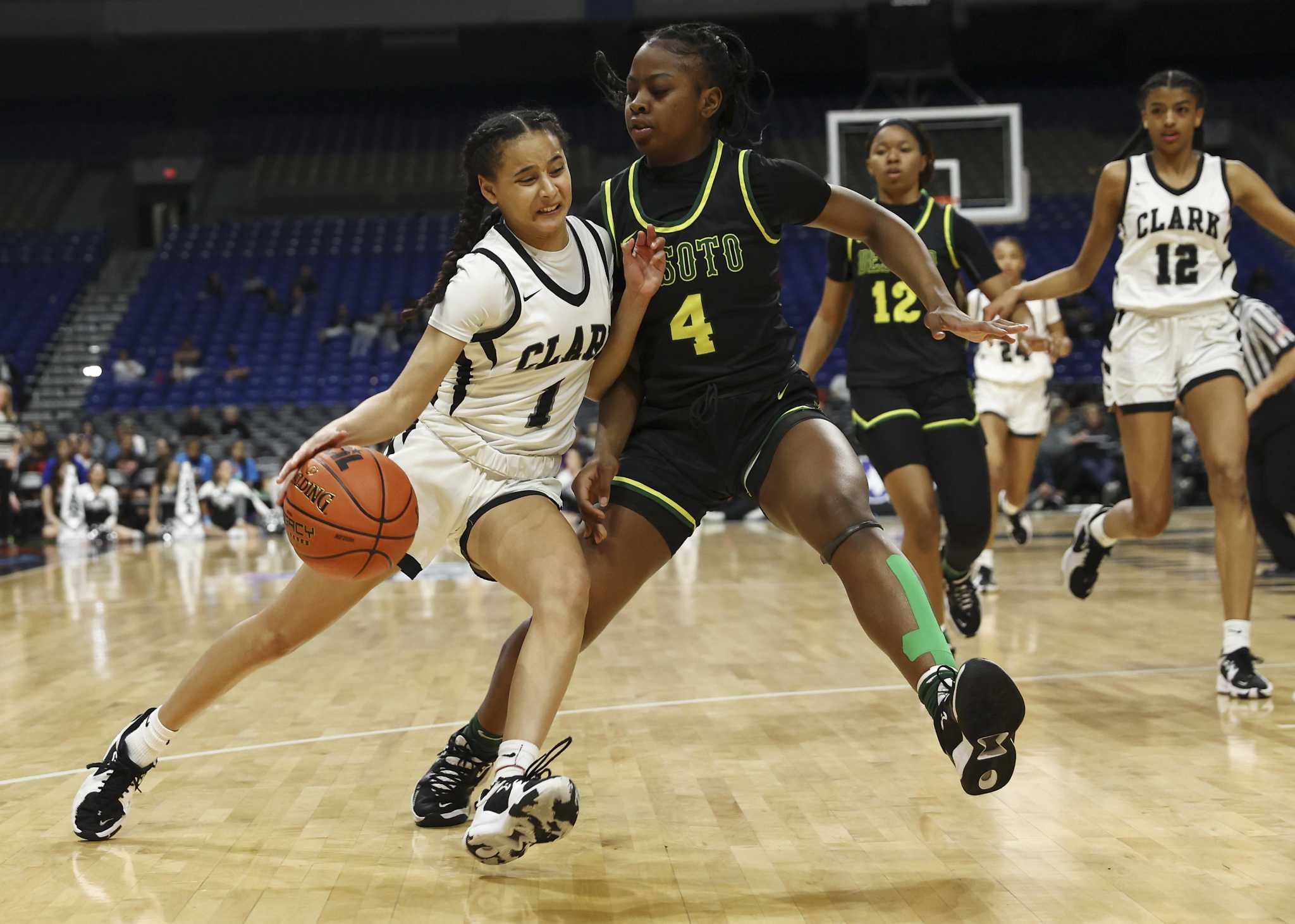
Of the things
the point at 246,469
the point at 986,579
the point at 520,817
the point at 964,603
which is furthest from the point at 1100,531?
the point at 246,469

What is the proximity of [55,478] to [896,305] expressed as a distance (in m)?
13.2

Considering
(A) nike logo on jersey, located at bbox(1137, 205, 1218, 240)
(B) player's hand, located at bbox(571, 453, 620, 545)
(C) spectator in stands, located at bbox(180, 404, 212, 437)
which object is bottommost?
(C) spectator in stands, located at bbox(180, 404, 212, 437)

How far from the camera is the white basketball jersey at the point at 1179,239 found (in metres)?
4.91

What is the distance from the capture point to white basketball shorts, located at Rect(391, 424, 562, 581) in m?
3.33

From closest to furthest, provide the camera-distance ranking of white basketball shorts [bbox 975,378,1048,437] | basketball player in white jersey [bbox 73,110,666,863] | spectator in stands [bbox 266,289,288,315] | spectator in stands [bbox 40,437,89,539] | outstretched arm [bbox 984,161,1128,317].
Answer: basketball player in white jersey [bbox 73,110,666,863]
outstretched arm [bbox 984,161,1128,317]
white basketball shorts [bbox 975,378,1048,437]
spectator in stands [bbox 40,437,89,539]
spectator in stands [bbox 266,289,288,315]

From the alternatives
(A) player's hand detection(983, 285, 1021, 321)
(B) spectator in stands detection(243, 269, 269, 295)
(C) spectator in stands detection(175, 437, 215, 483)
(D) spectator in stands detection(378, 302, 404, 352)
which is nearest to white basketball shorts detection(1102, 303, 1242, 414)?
(A) player's hand detection(983, 285, 1021, 321)

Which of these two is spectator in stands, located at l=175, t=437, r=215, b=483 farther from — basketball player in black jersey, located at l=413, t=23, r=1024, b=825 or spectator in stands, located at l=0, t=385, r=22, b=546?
basketball player in black jersey, located at l=413, t=23, r=1024, b=825

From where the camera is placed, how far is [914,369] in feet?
17.3

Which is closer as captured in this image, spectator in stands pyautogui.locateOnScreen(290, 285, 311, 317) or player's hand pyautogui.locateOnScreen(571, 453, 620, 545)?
player's hand pyautogui.locateOnScreen(571, 453, 620, 545)

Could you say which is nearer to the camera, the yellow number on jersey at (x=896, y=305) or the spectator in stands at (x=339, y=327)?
the yellow number on jersey at (x=896, y=305)

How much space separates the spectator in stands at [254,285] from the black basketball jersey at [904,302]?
17990 millimetres

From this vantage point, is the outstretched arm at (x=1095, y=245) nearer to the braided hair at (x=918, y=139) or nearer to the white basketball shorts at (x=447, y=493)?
the braided hair at (x=918, y=139)

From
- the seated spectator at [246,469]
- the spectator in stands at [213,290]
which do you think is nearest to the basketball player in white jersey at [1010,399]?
the seated spectator at [246,469]

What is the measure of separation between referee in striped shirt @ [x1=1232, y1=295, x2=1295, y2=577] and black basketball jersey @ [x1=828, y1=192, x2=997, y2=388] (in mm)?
1427
